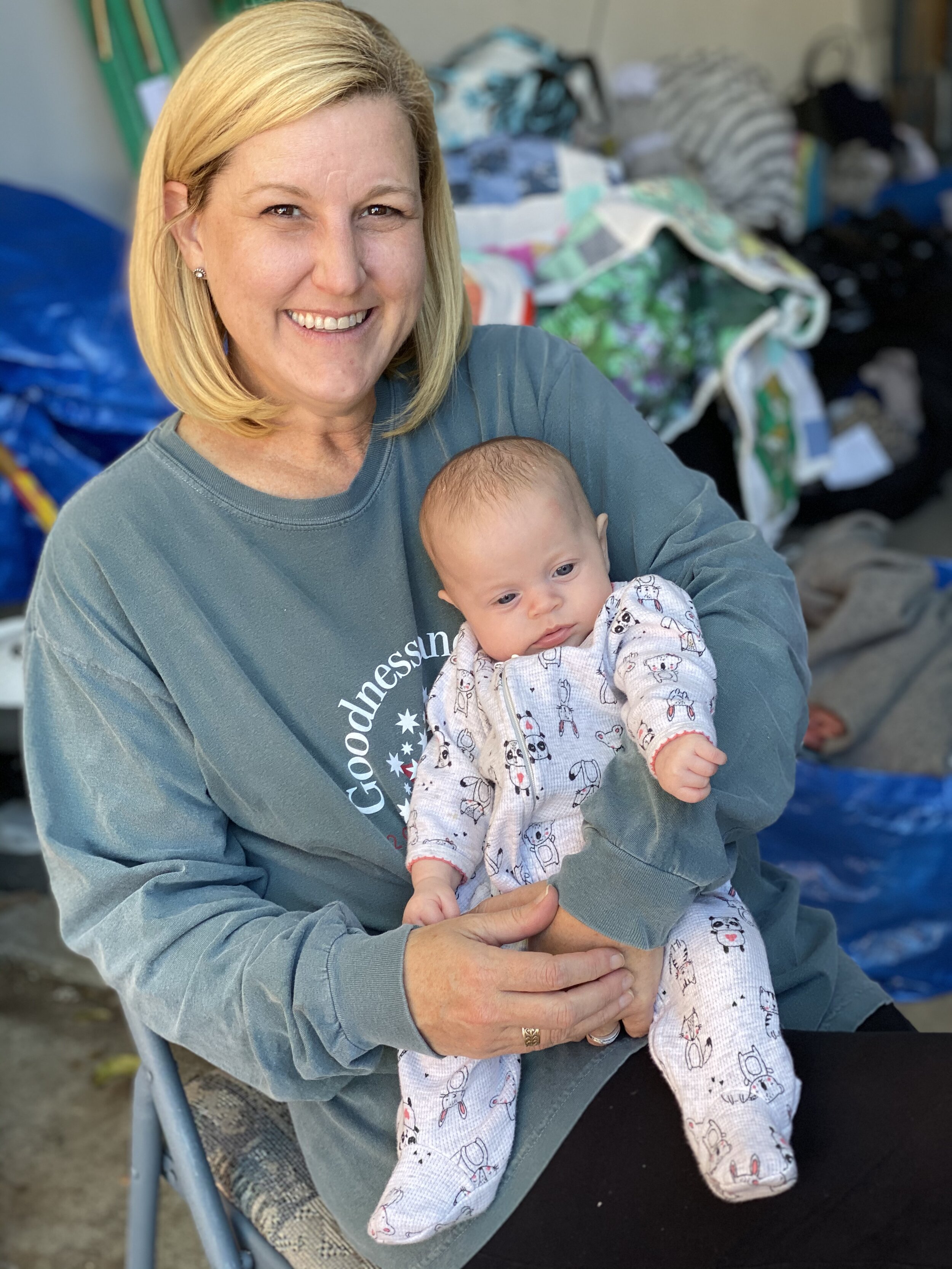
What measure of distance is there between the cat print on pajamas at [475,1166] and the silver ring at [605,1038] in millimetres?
156

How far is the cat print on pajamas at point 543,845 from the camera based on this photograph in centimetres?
140

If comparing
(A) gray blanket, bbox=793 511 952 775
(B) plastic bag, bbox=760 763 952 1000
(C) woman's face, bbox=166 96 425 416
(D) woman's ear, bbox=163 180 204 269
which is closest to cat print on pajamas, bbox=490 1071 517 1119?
(C) woman's face, bbox=166 96 425 416

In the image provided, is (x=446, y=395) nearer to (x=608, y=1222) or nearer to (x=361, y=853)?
(x=361, y=853)

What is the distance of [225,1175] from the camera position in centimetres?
153

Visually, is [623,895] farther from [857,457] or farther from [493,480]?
[857,457]

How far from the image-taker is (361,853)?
1441mm

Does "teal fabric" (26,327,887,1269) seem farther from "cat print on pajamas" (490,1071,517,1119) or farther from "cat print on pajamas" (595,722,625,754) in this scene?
"cat print on pajamas" (595,722,625,754)

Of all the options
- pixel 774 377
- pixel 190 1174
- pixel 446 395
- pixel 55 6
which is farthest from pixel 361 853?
pixel 55 6

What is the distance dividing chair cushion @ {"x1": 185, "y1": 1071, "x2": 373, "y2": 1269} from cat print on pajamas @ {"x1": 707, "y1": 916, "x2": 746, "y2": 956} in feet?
1.70

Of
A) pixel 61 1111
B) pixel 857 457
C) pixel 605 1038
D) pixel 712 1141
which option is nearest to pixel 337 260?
pixel 605 1038

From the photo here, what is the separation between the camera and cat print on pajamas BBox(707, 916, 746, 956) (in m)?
1.32

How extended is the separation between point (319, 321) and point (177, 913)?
668 mm

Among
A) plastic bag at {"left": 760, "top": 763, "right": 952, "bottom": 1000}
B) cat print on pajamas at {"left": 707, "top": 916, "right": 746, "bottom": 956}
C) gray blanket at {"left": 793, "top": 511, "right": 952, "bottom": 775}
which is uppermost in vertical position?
cat print on pajamas at {"left": 707, "top": 916, "right": 746, "bottom": 956}

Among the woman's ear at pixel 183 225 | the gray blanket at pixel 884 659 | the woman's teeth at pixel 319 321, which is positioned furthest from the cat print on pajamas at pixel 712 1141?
the gray blanket at pixel 884 659
